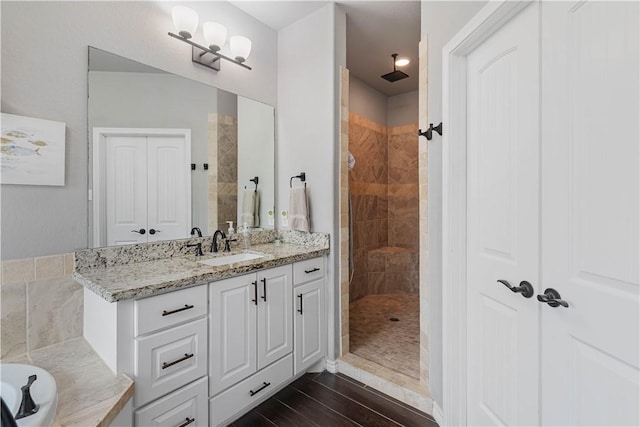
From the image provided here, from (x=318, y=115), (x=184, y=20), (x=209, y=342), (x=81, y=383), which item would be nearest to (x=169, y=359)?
(x=209, y=342)

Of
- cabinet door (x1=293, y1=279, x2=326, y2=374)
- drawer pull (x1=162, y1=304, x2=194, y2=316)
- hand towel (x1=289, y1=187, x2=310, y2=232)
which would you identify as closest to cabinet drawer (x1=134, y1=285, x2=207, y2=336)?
drawer pull (x1=162, y1=304, x2=194, y2=316)

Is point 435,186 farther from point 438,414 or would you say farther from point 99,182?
point 99,182

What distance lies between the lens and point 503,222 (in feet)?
4.23

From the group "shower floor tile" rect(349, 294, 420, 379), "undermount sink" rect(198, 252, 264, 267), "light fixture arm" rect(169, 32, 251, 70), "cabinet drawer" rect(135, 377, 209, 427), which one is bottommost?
"shower floor tile" rect(349, 294, 420, 379)

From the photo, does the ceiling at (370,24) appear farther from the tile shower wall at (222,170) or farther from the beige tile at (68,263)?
the beige tile at (68,263)

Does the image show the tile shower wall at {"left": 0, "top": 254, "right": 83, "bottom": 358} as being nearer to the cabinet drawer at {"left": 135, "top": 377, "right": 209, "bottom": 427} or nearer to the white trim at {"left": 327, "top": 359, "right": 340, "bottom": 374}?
the cabinet drawer at {"left": 135, "top": 377, "right": 209, "bottom": 427}

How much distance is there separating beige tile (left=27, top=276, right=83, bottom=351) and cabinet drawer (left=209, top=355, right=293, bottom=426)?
2.75 feet

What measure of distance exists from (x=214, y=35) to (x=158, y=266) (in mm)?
1628

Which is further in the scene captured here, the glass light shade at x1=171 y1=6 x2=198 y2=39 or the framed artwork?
the glass light shade at x1=171 y1=6 x2=198 y2=39

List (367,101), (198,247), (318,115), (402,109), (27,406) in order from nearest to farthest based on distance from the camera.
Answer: (27,406) → (198,247) → (318,115) → (367,101) → (402,109)

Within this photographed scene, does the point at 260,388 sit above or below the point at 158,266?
below

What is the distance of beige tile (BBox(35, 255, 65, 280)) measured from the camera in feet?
4.71

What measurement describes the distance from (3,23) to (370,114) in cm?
358

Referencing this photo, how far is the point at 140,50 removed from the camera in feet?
5.97
